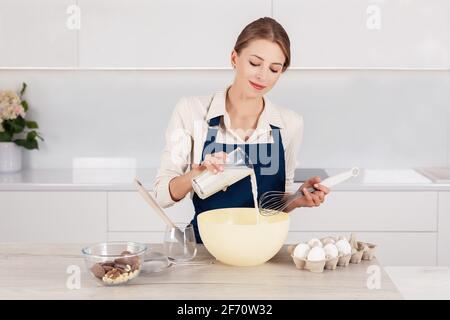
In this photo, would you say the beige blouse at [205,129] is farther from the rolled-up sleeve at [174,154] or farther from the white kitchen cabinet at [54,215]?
the white kitchen cabinet at [54,215]

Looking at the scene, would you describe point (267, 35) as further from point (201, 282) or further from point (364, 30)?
point (364, 30)

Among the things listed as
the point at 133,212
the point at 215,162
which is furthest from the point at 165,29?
the point at 215,162

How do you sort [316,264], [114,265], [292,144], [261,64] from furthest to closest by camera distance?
[292,144], [261,64], [316,264], [114,265]

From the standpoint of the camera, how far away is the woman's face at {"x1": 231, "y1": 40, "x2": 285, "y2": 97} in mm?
2521

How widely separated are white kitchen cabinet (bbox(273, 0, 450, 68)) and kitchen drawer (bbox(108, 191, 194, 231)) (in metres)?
1.09

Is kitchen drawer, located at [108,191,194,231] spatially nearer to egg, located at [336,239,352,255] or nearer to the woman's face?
the woman's face

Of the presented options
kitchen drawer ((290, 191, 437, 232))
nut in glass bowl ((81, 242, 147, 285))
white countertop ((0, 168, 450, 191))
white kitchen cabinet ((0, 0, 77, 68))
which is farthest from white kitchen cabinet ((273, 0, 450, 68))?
nut in glass bowl ((81, 242, 147, 285))

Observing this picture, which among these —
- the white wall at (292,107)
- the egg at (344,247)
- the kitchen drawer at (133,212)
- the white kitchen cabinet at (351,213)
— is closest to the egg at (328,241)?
A: the egg at (344,247)

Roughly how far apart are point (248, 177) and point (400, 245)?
4.74 ft

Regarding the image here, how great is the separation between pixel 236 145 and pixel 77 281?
99cm

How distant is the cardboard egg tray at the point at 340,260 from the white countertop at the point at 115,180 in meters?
1.60

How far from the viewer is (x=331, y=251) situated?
6.70ft

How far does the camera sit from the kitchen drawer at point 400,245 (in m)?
3.80

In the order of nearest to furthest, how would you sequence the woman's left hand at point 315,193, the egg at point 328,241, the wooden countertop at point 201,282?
the wooden countertop at point 201,282 → the egg at point 328,241 → the woman's left hand at point 315,193
